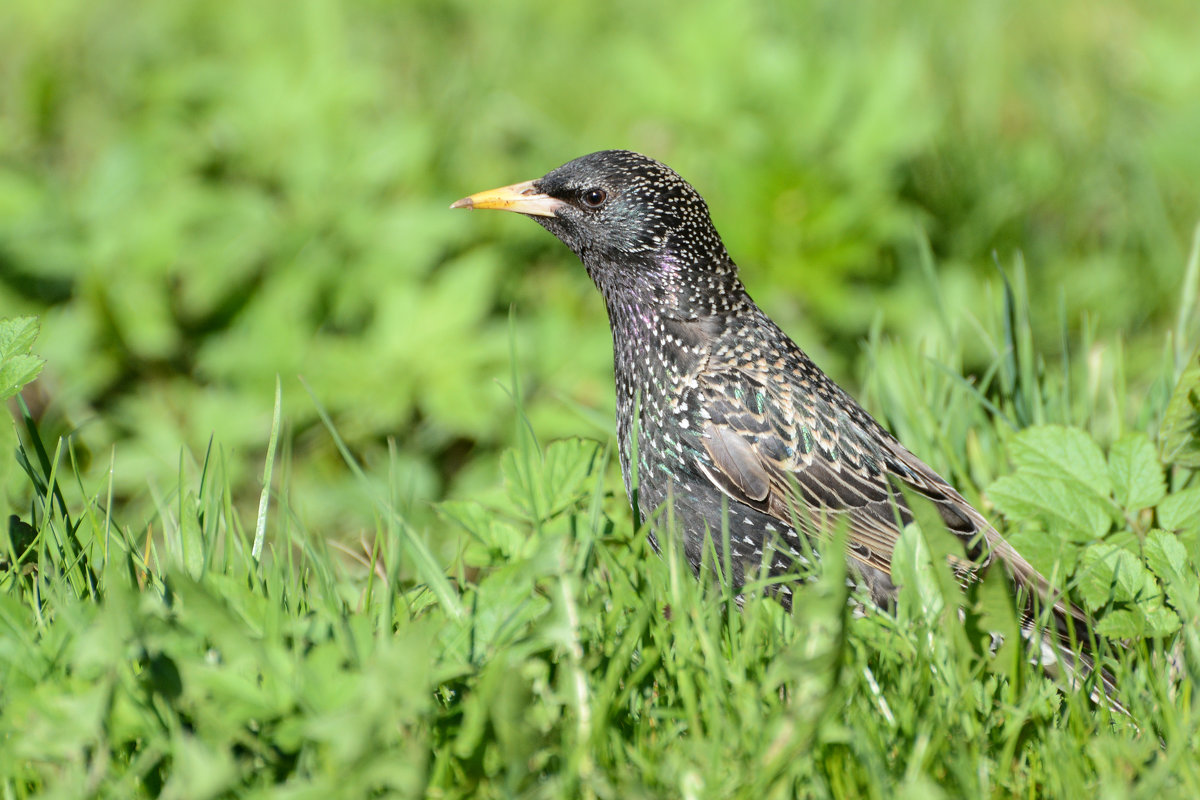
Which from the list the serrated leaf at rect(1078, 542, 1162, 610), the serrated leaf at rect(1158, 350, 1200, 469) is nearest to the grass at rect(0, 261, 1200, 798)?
the serrated leaf at rect(1078, 542, 1162, 610)

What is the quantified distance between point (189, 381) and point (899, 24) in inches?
187

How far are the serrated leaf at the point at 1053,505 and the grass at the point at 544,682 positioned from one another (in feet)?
0.25

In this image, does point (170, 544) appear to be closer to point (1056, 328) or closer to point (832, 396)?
point (832, 396)

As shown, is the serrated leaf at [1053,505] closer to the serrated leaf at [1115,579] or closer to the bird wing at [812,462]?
the serrated leaf at [1115,579]

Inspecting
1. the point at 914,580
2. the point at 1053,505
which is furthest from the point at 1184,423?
the point at 914,580

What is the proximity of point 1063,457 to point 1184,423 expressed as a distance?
1.19ft

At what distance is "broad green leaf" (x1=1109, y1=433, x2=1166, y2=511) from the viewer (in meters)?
2.64

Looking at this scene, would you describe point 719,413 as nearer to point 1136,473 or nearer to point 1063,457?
point 1063,457

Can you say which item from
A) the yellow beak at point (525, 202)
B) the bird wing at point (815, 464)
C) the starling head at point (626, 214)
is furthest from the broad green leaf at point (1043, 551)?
the yellow beak at point (525, 202)

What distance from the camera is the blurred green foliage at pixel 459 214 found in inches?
198

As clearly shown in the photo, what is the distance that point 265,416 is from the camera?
16.4 feet

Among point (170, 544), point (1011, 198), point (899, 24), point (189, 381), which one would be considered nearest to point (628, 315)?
point (170, 544)

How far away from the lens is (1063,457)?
9.00 feet

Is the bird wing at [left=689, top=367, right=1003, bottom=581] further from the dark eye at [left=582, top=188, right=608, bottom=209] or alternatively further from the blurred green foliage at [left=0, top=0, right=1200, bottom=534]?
the blurred green foliage at [left=0, top=0, right=1200, bottom=534]
